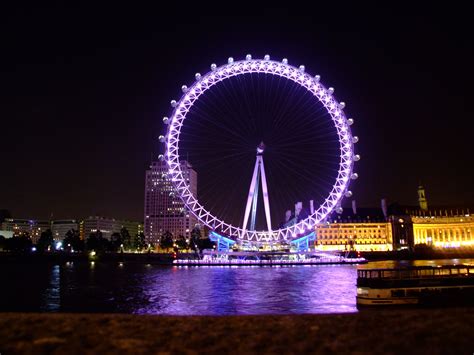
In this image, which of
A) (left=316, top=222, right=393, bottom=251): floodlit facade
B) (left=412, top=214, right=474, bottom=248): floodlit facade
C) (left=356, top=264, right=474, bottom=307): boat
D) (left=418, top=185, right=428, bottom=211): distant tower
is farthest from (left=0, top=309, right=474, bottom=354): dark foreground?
(left=418, top=185, right=428, bottom=211): distant tower

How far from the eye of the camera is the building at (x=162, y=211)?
168000 mm

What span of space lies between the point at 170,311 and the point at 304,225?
40475mm

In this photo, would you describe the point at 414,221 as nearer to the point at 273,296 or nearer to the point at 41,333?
the point at 273,296

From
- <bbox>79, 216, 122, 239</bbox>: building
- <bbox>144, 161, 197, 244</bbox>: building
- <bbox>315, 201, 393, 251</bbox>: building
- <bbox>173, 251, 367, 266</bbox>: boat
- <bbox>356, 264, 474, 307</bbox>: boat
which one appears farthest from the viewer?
<bbox>79, 216, 122, 239</bbox>: building

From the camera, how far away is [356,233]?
13400 cm

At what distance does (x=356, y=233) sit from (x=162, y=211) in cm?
7186

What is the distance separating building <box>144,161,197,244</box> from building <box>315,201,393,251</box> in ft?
176

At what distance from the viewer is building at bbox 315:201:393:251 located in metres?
133

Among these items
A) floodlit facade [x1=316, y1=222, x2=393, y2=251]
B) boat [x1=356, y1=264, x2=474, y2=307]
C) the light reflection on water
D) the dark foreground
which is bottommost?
the light reflection on water

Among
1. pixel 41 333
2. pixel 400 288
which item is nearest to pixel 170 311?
pixel 400 288

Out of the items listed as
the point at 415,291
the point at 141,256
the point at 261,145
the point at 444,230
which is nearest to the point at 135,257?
the point at 141,256

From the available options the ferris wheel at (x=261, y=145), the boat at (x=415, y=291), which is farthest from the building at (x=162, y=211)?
the boat at (x=415, y=291)

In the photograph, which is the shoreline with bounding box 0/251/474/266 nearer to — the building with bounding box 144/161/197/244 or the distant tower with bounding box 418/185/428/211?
the distant tower with bounding box 418/185/428/211

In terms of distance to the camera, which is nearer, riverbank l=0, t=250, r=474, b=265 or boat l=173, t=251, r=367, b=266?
boat l=173, t=251, r=367, b=266
